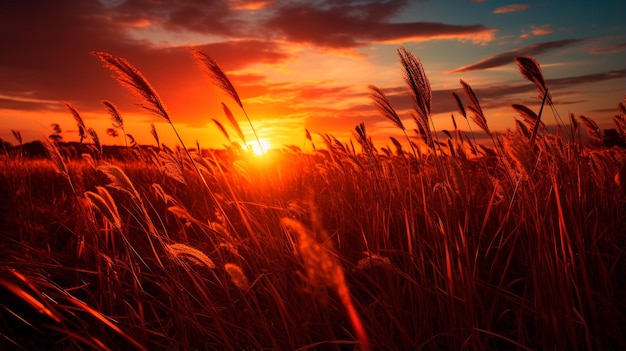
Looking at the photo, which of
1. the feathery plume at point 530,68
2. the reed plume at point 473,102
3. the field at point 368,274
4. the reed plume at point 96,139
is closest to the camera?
the field at point 368,274

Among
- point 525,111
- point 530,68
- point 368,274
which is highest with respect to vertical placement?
point 530,68

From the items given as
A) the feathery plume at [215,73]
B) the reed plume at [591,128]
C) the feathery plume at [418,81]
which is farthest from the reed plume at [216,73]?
the reed plume at [591,128]


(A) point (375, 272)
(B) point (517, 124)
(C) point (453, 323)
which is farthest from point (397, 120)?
(B) point (517, 124)

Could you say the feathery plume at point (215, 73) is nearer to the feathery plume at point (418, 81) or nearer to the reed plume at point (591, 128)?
the feathery plume at point (418, 81)

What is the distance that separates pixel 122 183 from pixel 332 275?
1.02 metres

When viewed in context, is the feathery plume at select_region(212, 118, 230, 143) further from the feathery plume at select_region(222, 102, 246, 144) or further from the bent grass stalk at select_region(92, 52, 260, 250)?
the bent grass stalk at select_region(92, 52, 260, 250)

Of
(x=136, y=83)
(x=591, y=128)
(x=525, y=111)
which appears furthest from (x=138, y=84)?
(x=591, y=128)

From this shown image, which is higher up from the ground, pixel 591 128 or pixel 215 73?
pixel 215 73

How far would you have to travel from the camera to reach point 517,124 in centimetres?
326

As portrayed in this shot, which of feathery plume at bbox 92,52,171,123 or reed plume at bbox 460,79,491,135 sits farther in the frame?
reed plume at bbox 460,79,491,135

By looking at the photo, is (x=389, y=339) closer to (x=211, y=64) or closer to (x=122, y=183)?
(x=122, y=183)

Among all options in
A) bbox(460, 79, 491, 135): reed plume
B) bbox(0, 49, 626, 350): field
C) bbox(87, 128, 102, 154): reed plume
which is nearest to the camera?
bbox(0, 49, 626, 350): field

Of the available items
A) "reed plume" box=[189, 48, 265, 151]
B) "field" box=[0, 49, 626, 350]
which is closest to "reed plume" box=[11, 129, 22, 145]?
"field" box=[0, 49, 626, 350]

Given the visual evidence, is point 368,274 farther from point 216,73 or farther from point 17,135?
point 17,135
